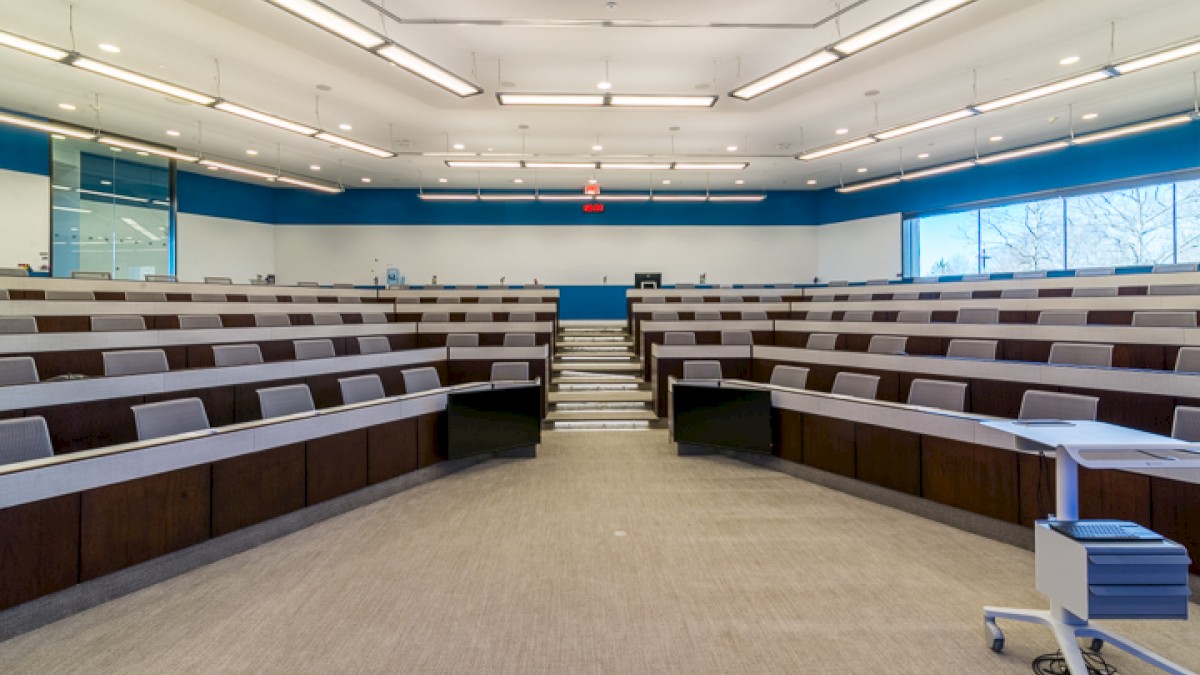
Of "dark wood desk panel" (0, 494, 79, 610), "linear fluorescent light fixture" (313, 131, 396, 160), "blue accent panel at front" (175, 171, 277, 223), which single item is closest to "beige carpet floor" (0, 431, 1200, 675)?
"dark wood desk panel" (0, 494, 79, 610)

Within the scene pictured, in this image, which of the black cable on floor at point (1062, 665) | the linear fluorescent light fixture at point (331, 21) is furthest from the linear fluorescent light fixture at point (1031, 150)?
the linear fluorescent light fixture at point (331, 21)

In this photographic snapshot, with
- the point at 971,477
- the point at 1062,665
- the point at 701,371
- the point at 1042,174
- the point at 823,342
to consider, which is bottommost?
the point at 1062,665

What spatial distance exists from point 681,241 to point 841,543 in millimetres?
13620

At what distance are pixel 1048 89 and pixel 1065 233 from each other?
22.4ft

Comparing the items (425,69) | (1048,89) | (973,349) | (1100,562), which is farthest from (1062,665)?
(1048,89)

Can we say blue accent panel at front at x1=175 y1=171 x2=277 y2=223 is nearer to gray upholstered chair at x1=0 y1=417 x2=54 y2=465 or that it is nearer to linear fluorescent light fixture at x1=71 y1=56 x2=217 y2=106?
linear fluorescent light fixture at x1=71 y1=56 x2=217 y2=106

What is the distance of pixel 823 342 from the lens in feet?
23.3

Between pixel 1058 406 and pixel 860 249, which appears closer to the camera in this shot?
pixel 1058 406

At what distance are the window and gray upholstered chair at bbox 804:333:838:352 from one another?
27.1ft

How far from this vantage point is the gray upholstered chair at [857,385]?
15.9ft

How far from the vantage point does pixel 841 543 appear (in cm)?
356

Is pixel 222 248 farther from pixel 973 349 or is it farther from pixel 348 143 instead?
pixel 973 349

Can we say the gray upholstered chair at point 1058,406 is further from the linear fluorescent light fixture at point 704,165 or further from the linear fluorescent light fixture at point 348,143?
the linear fluorescent light fixture at point 348,143

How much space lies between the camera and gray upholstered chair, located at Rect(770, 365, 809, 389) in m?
5.52
